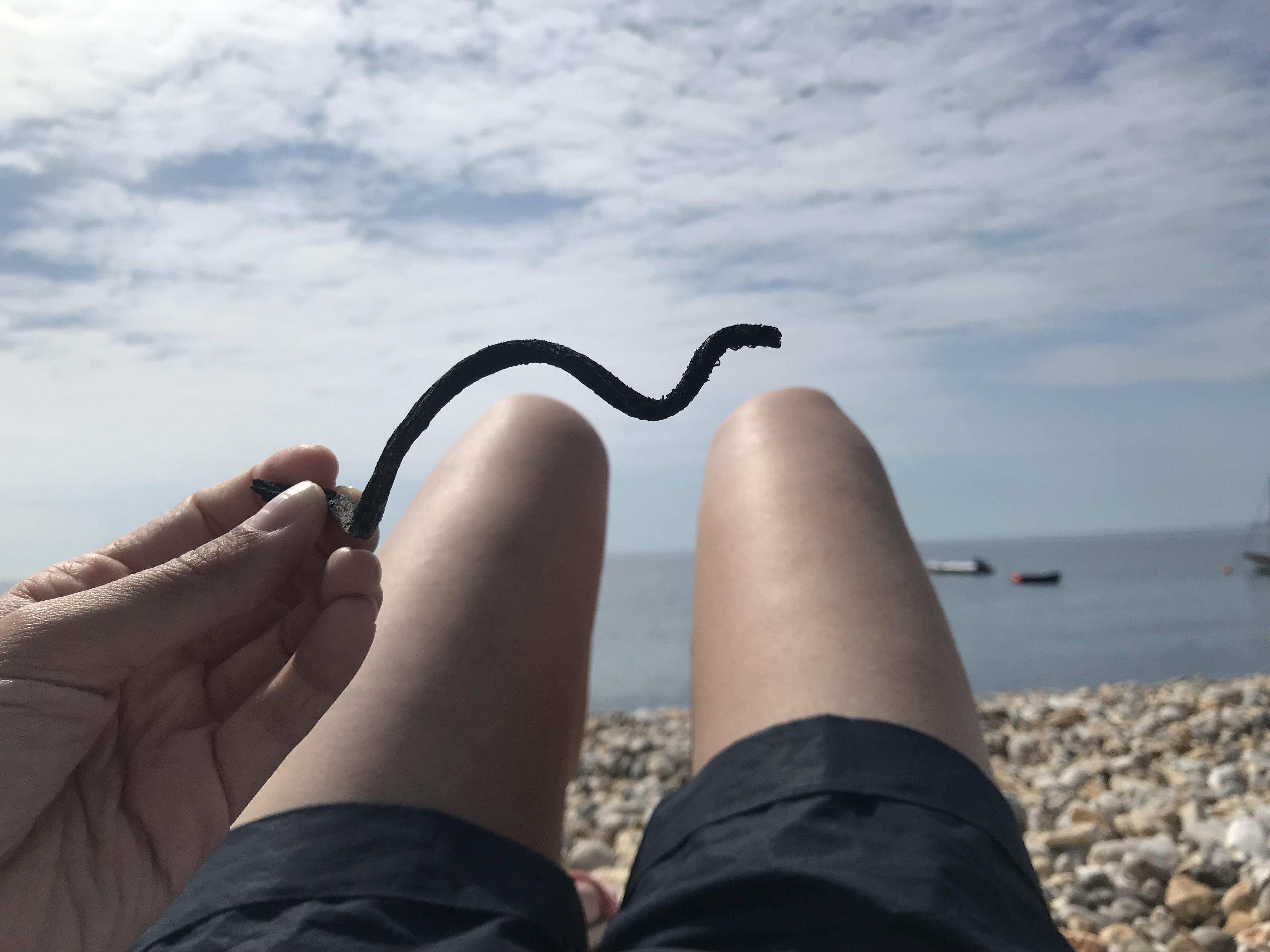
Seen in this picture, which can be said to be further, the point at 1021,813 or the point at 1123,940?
the point at 1021,813

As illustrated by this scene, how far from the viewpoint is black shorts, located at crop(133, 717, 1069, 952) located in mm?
1387

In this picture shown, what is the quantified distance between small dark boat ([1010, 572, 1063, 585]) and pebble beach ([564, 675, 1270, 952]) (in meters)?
33.7

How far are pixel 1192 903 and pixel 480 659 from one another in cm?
266

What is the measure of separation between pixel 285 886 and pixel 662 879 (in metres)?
0.65

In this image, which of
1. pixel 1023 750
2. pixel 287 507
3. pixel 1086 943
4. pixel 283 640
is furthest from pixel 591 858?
pixel 1023 750

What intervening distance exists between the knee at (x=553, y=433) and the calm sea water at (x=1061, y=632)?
404 inches

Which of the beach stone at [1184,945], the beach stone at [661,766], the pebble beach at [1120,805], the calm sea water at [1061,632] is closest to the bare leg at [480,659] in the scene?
the pebble beach at [1120,805]

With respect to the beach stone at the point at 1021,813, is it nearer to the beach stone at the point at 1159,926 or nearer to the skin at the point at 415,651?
the beach stone at the point at 1159,926

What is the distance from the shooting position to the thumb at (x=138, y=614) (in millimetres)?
1151

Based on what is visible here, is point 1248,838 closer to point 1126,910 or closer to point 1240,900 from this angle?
point 1240,900

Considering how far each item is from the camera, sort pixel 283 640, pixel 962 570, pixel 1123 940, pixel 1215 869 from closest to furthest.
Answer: pixel 283 640
pixel 1123 940
pixel 1215 869
pixel 962 570

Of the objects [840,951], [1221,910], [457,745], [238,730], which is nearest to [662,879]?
[840,951]

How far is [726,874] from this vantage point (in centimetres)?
145

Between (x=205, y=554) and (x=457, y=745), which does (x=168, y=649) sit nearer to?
(x=205, y=554)
